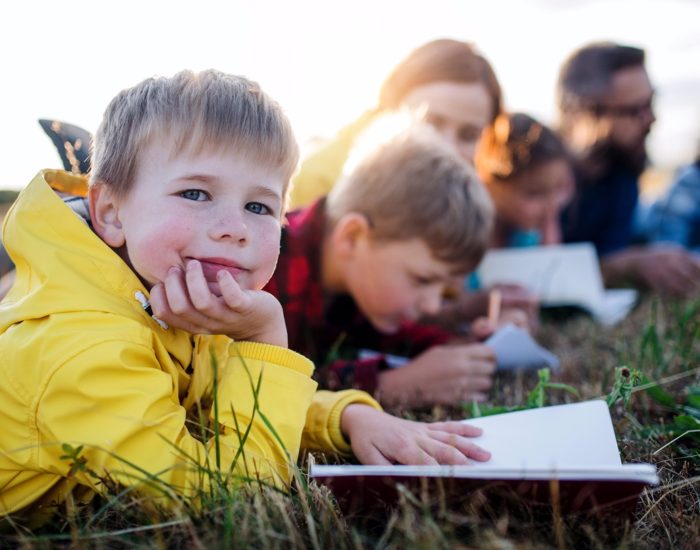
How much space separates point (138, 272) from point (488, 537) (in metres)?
0.80

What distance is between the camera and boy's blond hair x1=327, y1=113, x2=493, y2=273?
2.38 meters

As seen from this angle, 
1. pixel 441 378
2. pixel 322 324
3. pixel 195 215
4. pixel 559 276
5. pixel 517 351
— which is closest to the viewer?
pixel 195 215

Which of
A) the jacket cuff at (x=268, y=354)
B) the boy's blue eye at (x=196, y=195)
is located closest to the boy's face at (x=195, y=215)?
the boy's blue eye at (x=196, y=195)

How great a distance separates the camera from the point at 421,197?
2.39 meters

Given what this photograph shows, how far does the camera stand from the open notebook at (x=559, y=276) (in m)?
3.45

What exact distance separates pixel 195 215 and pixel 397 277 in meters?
1.22

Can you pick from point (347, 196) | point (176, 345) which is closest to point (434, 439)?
point (176, 345)

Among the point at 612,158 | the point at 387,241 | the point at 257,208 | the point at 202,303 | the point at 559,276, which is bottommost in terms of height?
the point at 559,276

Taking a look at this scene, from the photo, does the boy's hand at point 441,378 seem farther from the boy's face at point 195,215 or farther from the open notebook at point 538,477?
the boy's face at point 195,215

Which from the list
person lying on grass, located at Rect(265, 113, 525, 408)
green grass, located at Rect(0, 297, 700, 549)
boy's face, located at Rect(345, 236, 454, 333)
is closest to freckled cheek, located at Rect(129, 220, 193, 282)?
green grass, located at Rect(0, 297, 700, 549)

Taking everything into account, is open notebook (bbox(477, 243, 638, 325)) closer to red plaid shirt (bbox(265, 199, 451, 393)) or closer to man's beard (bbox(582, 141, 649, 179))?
red plaid shirt (bbox(265, 199, 451, 393))

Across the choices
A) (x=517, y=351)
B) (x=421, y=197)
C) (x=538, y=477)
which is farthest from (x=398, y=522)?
(x=421, y=197)

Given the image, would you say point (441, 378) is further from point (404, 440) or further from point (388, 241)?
point (404, 440)

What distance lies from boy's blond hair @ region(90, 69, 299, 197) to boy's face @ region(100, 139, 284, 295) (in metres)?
0.02
